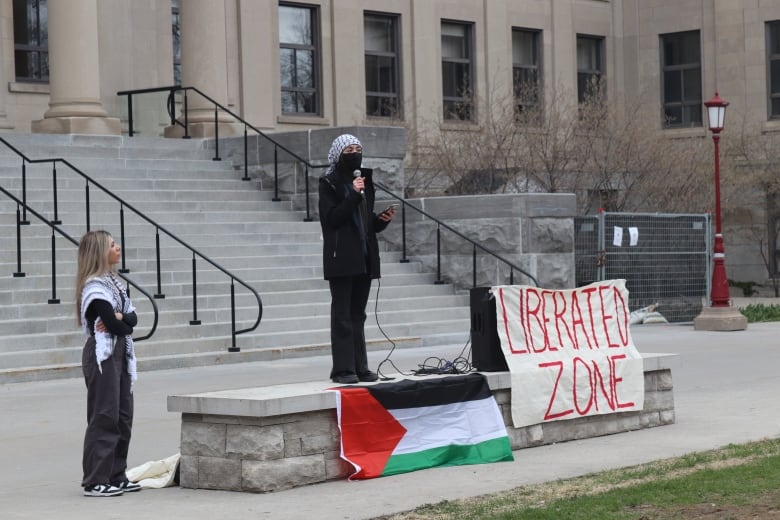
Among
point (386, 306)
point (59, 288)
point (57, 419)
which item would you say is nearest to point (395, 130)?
point (386, 306)

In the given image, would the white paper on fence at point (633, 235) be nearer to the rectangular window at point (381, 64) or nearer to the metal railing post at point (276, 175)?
the metal railing post at point (276, 175)

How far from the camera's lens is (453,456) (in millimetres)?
9969

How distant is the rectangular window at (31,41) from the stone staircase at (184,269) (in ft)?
14.1

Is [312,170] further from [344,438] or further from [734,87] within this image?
[734,87]

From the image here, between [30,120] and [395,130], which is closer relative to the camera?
[395,130]

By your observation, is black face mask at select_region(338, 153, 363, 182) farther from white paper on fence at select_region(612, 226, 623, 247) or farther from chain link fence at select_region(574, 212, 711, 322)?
white paper on fence at select_region(612, 226, 623, 247)

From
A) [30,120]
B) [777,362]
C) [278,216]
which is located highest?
[30,120]

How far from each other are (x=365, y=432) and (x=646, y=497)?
2076 mm

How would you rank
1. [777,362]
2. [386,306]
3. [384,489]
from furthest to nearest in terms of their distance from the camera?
[386,306]
[777,362]
[384,489]

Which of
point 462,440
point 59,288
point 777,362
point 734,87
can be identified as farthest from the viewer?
point 734,87

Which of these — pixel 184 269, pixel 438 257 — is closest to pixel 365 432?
pixel 184 269

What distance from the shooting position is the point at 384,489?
8.96 meters

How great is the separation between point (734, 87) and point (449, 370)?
1154 inches

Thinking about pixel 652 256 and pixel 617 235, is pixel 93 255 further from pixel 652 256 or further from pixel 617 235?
pixel 652 256
